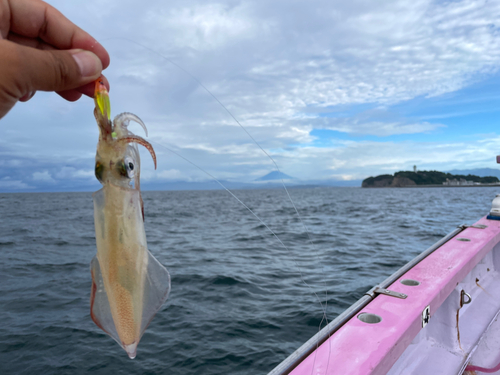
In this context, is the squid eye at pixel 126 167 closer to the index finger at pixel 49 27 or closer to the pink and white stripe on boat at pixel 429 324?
the index finger at pixel 49 27

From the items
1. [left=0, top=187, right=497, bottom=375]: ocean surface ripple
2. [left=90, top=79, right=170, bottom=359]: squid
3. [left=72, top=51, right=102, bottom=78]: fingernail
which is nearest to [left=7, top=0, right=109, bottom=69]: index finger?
[left=72, top=51, right=102, bottom=78]: fingernail

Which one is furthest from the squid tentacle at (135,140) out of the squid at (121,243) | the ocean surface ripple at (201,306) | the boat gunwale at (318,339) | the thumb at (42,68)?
the ocean surface ripple at (201,306)

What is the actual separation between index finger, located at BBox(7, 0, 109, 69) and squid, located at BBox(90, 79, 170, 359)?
385 mm

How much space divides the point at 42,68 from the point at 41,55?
0.04 metres

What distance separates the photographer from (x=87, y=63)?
3.34ft

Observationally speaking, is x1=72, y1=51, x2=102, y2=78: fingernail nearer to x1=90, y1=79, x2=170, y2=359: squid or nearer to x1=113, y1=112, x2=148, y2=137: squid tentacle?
x1=90, y1=79, x2=170, y2=359: squid

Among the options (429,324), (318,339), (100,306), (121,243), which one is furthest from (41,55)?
(429,324)

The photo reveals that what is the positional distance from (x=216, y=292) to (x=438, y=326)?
422cm

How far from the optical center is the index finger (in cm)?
109

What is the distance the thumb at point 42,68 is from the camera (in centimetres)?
84

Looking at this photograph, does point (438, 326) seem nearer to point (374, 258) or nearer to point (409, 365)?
point (409, 365)

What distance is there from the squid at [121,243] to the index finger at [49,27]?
0.38m

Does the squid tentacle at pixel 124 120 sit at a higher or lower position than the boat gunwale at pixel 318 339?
higher

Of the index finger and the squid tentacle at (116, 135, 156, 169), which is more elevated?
the index finger
